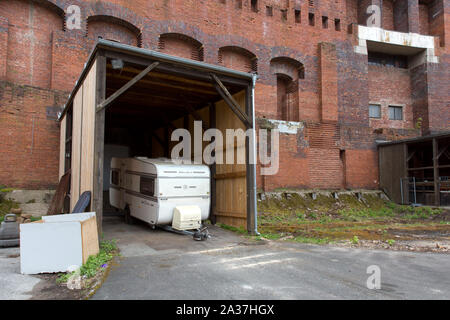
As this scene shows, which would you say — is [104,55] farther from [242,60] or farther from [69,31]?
[242,60]

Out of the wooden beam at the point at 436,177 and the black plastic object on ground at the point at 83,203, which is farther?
the wooden beam at the point at 436,177

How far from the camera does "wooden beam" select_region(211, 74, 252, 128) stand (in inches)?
387

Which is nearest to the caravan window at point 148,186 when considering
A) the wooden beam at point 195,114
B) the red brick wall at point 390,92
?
the wooden beam at point 195,114

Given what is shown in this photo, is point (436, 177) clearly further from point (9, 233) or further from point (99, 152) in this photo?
point (9, 233)

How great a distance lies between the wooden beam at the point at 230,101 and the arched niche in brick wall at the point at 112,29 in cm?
851

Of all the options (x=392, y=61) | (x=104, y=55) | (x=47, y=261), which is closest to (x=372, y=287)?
(x=47, y=261)

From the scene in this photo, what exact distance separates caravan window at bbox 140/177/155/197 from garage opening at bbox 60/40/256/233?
62.6 inches

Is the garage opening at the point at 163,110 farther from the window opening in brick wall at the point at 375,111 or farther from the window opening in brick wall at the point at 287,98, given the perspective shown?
the window opening in brick wall at the point at 375,111

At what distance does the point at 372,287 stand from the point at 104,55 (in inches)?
304

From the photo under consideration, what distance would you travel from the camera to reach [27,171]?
12961 millimetres

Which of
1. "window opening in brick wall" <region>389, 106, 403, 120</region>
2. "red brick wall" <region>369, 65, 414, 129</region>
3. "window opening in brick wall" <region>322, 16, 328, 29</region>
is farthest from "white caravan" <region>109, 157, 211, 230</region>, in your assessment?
"window opening in brick wall" <region>389, 106, 403, 120</region>

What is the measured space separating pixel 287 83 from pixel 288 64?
4.04ft

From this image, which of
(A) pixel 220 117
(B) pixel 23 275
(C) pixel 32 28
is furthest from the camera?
(C) pixel 32 28

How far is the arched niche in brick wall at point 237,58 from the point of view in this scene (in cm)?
1877
